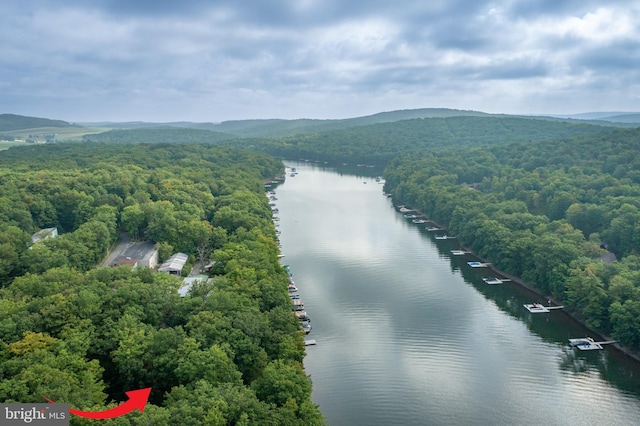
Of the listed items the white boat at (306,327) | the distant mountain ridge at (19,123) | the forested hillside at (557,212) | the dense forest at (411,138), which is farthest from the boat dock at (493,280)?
the distant mountain ridge at (19,123)

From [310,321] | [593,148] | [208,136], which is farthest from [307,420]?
[208,136]

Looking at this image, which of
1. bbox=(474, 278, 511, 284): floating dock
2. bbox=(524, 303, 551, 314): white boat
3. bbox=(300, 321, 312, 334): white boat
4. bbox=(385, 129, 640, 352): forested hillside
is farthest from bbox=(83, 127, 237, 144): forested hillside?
bbox=(524, 303, 551, 314): white boat

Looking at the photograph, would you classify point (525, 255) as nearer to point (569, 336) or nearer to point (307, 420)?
point (569, 336)

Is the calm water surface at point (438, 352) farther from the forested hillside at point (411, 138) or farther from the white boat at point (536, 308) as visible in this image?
the forested hillside at point (411, 138)

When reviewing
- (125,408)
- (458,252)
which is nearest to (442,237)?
(458,252)

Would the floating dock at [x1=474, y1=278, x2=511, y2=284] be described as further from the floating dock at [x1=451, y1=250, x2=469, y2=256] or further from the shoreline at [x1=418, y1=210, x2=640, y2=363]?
the floating dock at [x1=451, y1=250, x2=469, y2=256]
